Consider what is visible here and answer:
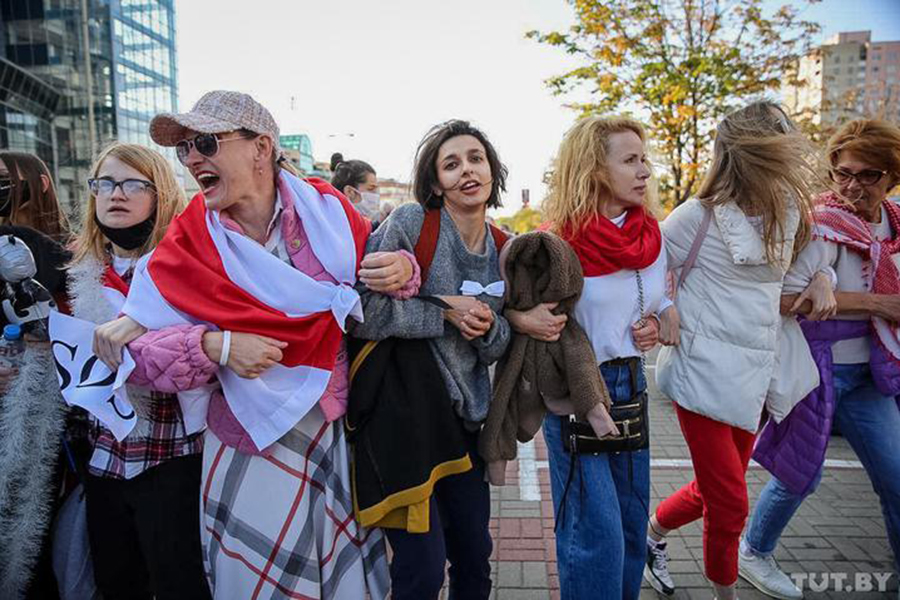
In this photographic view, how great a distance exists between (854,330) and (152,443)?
10.3ft

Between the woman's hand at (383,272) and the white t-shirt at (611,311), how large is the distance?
81cm

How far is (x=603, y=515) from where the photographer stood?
7.34 feet

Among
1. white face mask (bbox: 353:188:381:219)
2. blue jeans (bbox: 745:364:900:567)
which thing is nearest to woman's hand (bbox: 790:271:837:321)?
blue jeans (bbox: 745:364:900:567)

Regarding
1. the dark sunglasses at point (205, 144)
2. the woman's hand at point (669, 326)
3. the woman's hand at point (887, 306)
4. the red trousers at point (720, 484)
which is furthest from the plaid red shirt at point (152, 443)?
the woman's hand at point (887, 306)

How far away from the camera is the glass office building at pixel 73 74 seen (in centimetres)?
3027

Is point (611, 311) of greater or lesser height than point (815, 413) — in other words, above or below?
above

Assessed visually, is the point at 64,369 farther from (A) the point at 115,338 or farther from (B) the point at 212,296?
(B) the point at 212,296

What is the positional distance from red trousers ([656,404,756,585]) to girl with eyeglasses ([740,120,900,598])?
1.40ft

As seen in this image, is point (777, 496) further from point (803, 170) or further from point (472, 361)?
point (472, 361)

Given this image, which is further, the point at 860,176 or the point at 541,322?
the point at 860,176

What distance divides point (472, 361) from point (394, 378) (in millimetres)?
341

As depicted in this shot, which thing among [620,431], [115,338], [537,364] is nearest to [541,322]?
[537,364]

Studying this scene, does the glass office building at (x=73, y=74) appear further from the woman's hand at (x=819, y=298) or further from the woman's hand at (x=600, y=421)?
the woman's hand at (x=819, y=298)

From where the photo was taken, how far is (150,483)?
2070 millimetres
